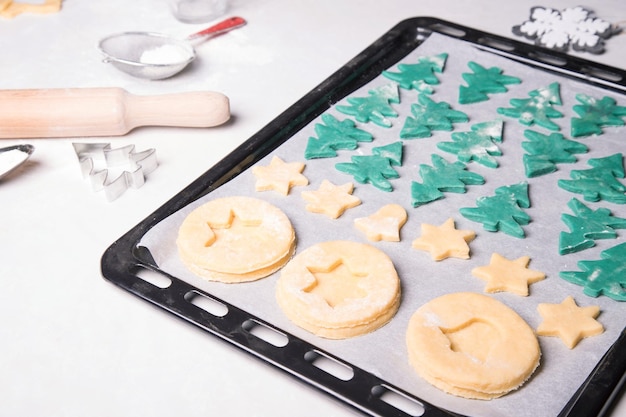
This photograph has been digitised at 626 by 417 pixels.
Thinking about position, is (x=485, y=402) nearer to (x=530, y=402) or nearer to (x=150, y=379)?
(x=530, y=402)

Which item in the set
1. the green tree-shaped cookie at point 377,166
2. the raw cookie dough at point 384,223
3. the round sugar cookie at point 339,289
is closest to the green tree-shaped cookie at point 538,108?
the green tree-shaped cookie at point 377,166

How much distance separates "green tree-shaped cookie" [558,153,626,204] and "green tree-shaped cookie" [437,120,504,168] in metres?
0.11

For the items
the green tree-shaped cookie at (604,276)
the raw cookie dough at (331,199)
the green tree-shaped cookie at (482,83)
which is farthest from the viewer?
the green tree-shaped cookie at (482,83)

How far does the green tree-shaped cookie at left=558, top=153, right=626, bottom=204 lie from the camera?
1.16 metres

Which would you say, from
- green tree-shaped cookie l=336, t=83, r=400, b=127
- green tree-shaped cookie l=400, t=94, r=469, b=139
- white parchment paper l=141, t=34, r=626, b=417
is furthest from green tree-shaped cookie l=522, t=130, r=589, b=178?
green tree-shaped cookie l=336, t=83, r=400, b=127

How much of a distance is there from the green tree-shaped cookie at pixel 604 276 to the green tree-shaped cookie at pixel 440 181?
8.3 inches

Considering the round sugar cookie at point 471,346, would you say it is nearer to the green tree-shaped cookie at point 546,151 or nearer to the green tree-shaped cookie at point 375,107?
the green tree-shaped cookie at point 546,151

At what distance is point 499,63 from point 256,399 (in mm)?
843

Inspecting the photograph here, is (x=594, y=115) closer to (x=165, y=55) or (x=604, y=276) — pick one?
(x=604, y=276)

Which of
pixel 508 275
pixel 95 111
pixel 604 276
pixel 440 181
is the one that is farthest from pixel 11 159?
pixel 604 276

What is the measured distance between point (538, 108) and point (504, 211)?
301 mm

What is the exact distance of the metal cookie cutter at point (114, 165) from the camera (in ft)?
3.88

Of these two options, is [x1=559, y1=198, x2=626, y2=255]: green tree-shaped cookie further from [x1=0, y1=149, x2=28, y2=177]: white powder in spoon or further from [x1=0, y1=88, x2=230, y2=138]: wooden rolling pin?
[x1=0, y1=149, x2=28, y2=177]: white powder in spoon

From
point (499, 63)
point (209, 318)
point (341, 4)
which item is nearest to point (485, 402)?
point (209, 318)
